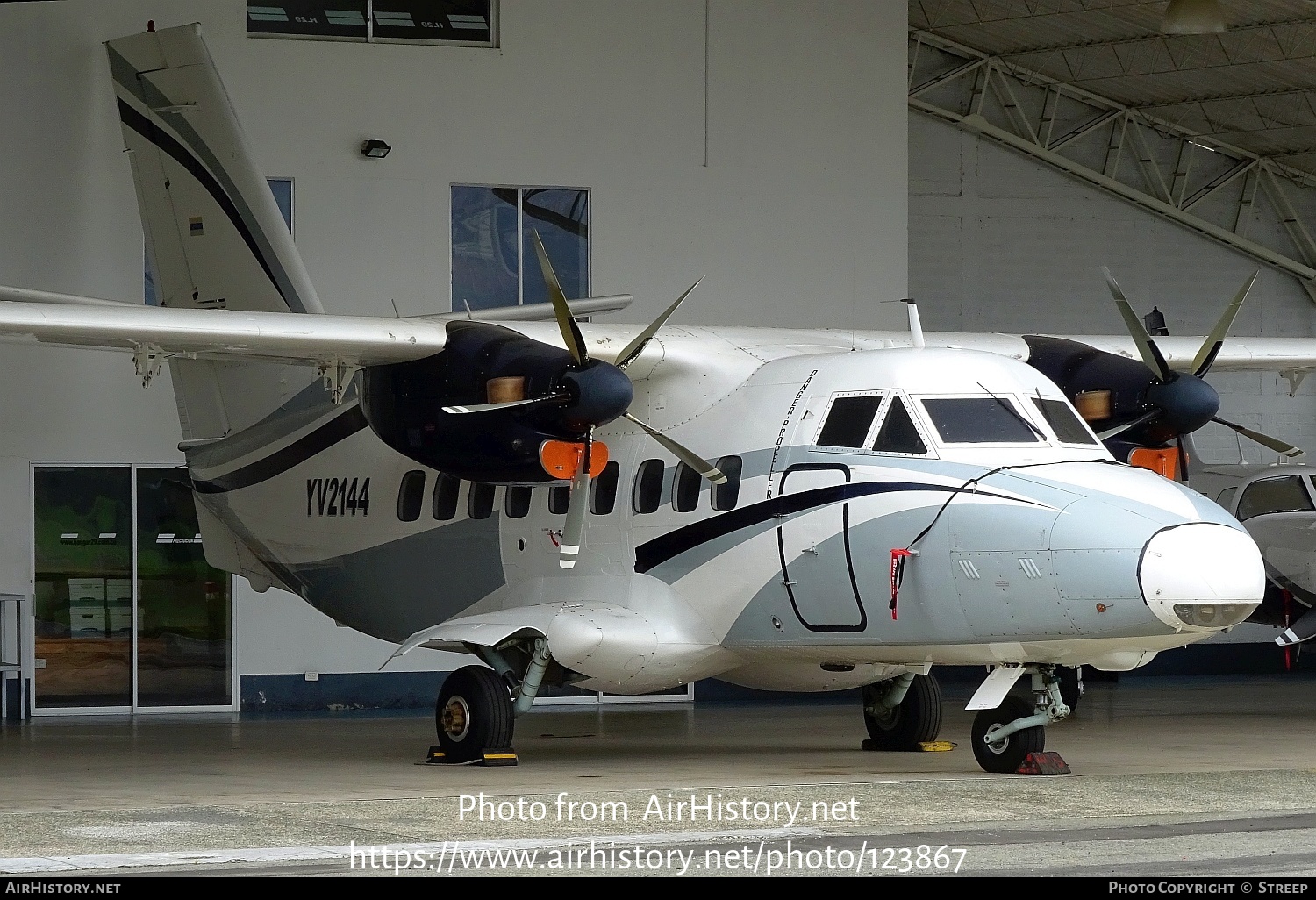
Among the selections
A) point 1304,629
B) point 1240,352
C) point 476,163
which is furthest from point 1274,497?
point 476,163

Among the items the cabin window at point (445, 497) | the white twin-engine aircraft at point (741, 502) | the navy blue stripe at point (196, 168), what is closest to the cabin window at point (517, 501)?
the white twin-engine aircraft at point (741, 502)

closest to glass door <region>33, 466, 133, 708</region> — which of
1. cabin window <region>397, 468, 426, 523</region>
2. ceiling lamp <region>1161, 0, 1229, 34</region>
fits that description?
cabin window <region>397, 468, 426, 523</region>

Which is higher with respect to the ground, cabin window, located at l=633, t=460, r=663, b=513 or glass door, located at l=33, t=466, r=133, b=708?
cabin window, located at l=633, t=460, r=663, b=513

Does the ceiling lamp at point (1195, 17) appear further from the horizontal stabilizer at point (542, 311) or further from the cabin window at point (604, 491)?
the cabin window at point (604, 491)

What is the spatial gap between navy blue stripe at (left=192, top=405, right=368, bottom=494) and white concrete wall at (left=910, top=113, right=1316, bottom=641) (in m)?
16.4

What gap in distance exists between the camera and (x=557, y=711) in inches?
792

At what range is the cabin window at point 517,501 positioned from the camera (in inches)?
557

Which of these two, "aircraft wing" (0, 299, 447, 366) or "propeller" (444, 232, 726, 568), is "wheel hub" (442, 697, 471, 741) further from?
"aircraft wing" (0, 299, 447, 366)

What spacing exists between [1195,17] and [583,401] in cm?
767

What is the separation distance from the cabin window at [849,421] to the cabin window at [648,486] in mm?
1500

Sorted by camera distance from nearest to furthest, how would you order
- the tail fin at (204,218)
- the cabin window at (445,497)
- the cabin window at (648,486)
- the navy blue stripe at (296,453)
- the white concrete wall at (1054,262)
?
the cabin window at (648,486) → the cabin window at (445,497) → the navy blue stripe at (296,453) → the tail fin at (204,218) → the white concrete wall at (1054,262)

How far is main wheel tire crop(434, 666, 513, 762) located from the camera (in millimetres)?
13102
